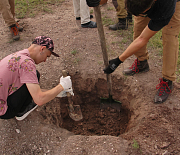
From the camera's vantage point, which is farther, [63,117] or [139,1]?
[63,117]

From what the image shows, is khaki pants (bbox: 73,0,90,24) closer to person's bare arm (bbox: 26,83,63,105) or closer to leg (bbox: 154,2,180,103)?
leg (bbox: 154,2,180,103)

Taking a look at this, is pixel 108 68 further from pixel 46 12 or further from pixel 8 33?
pixel 46 12

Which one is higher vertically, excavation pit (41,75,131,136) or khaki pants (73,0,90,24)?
khaki pants (73,0,90,24)

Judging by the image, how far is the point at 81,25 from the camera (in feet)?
13.8

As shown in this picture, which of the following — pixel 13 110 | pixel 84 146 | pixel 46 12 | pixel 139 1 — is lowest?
pixel 84 146

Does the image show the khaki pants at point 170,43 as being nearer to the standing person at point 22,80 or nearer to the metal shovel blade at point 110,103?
the metal shovel blade at point 110,103

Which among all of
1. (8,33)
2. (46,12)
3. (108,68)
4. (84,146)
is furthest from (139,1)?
(46,12)

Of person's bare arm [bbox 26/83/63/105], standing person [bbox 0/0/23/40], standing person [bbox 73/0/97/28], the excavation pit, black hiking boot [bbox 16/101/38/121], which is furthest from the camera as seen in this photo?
Answer: standing person [bbox 73/0/97/28]

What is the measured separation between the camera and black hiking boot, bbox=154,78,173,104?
92.3 inches

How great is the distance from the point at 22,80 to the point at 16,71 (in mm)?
142

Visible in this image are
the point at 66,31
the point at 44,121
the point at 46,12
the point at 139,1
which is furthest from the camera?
the point at 46,12

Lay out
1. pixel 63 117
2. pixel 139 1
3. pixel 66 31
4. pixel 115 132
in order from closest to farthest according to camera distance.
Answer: pixel 139 1, pixel 115 132, pixel 63 117, pixel 66 31

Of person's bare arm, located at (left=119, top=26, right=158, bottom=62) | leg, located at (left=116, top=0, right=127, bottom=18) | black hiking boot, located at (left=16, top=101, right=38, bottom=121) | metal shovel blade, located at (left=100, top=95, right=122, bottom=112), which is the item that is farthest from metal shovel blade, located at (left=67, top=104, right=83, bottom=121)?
leg, located at (left=116, top=0, right=127, bottom=18)

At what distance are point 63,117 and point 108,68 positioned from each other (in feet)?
4.70
